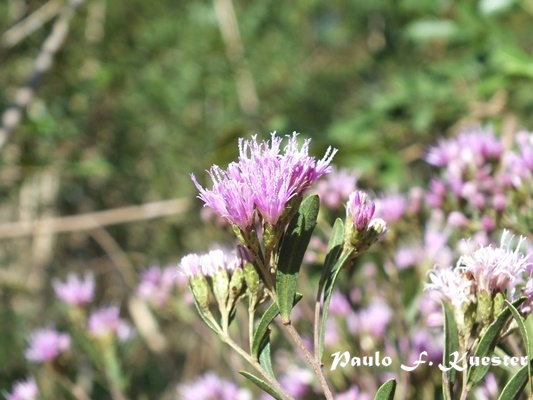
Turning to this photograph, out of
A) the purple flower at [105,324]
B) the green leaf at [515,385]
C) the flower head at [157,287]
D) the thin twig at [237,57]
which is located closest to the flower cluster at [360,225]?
the green leaf at [515,385]

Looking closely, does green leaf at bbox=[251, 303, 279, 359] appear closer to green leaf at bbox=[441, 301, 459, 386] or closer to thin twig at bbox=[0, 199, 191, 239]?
green leaf at bbox=[441, 301, 459, 386]

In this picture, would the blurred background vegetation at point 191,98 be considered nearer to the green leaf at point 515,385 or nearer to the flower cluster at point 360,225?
the flower cluster at point 360,225

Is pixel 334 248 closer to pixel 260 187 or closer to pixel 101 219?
pixel 260 187

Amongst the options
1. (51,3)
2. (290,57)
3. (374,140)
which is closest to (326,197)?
(374,140)

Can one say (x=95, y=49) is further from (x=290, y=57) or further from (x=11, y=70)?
(x=290, y=57)

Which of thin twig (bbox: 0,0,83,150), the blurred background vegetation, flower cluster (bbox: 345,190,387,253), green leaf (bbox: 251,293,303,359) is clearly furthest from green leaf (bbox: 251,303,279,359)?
thin twig (bbox: 0,0,83,150)
